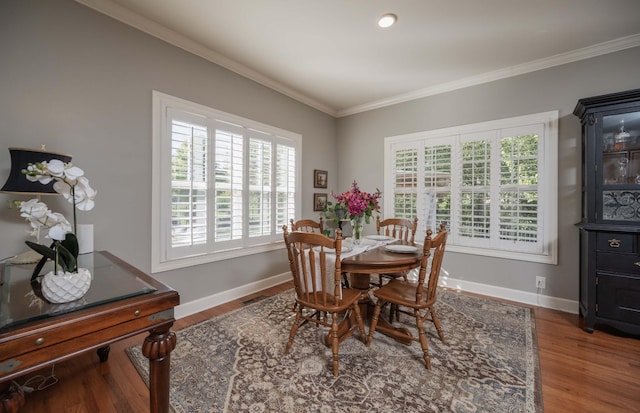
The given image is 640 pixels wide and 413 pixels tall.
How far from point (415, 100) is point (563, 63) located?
1633 mm

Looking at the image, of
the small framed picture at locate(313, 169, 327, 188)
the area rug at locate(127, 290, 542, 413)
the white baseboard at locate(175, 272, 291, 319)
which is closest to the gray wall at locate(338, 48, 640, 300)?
the area rug at locate(127, 290, 542, 413)

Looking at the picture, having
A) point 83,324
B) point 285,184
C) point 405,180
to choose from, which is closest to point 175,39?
point 285,184

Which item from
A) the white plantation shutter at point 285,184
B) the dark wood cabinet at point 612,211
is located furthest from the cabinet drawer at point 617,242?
the white plantation shutter at point 285,184

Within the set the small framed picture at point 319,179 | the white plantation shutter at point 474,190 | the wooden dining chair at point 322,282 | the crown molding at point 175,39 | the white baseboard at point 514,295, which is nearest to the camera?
the wooden dining chair at point 322,282

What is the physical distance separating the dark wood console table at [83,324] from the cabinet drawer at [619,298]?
350cm

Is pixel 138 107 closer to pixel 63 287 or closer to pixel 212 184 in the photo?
pixel 212 184

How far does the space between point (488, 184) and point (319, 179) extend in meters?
2.43

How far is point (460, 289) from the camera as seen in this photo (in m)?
3.52

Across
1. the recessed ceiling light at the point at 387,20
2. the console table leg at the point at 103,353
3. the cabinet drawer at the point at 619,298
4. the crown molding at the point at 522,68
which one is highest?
the recessed ceiling light at the point at 387,20

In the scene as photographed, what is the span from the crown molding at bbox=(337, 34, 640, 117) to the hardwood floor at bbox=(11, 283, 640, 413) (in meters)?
2.81

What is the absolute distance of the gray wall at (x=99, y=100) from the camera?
1.84 m

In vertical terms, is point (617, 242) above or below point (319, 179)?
below

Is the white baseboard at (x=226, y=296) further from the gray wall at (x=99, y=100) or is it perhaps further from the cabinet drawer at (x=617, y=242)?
the cabinet drawer at (x=617, y=242)

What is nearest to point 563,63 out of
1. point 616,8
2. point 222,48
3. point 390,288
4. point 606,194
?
point 616,8
